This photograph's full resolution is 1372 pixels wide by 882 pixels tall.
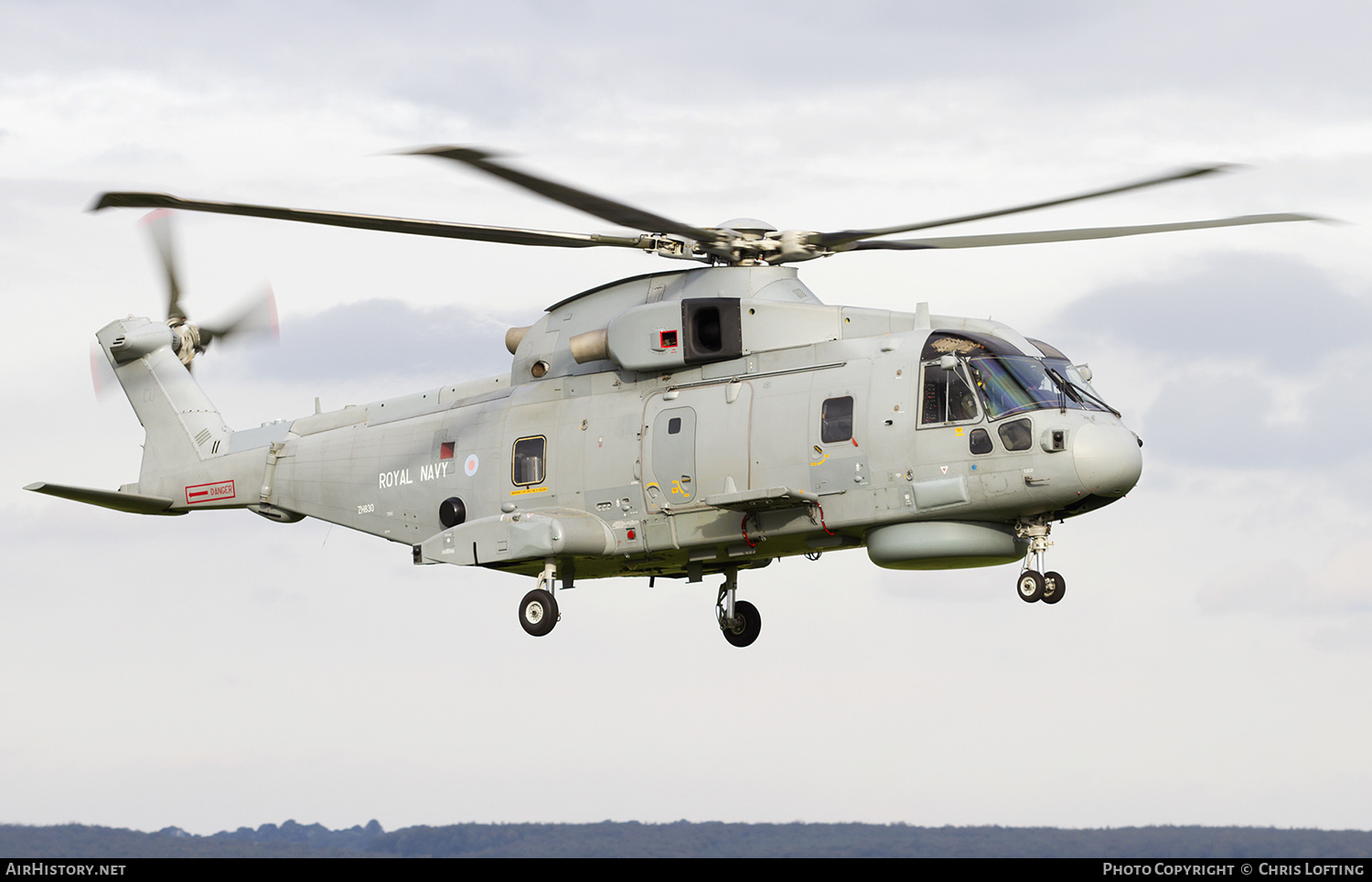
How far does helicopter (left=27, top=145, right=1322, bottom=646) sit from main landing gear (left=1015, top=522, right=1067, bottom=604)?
0.02 meters

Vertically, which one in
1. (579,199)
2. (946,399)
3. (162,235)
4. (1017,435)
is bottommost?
(1017,435)

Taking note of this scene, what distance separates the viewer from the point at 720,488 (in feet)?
61.8

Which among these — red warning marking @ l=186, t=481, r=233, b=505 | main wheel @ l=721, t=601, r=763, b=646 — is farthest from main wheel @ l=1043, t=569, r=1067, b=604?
red warning marking @ l=186, t=481, r=233, b=505

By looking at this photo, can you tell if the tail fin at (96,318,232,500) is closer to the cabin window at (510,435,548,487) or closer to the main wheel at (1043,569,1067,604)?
the cabin window at (510,435,548,487)

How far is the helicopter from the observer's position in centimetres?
1759

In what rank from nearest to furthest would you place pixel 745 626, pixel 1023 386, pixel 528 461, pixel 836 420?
pixel 1023 386, pixel 836 420, pixel 528 461, pixel 745 626

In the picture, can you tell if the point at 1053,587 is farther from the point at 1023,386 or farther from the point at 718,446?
the point at 718,446

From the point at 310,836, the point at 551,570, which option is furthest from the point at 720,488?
the point at 310,836

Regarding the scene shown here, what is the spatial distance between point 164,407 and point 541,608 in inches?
325

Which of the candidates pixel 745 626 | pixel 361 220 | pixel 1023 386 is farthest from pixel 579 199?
pixel 745 626

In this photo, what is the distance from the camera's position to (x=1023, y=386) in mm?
17641

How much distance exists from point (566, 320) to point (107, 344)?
8.64 metres
